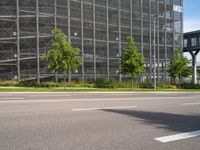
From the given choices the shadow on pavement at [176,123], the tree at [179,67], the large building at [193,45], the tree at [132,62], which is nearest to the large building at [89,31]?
the large building at [193,45]

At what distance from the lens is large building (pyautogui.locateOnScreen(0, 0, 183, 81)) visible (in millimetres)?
41938

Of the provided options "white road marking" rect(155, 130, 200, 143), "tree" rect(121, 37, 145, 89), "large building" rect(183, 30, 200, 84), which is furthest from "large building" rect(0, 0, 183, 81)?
"white road marking" rect(155, 130, 200, 143)

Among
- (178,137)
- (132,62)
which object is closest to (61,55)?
(132,62)

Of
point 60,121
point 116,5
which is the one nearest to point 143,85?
point 116,5

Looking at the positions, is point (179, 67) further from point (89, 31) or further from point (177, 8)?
point (177, 8)

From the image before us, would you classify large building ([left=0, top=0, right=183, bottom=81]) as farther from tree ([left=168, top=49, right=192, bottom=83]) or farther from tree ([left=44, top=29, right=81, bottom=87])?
tree ([left=44, top=29, right=81, bottom=87])

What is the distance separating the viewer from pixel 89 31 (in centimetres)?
4962

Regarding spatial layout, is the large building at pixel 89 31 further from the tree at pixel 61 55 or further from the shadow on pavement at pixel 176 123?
the shadow on pavement at pixel 176 123

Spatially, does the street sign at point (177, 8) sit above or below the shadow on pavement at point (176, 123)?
above

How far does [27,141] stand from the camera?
6.14 meters

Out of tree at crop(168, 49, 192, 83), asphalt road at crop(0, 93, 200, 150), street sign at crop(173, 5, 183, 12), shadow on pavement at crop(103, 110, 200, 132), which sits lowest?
shadow on pavement at crop(103, 110, 200, 132)

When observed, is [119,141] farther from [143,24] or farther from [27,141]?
[143,24]

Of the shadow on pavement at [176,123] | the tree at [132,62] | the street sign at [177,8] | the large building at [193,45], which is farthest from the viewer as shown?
the street sign at [177,8]

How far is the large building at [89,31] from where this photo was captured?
138 ft
